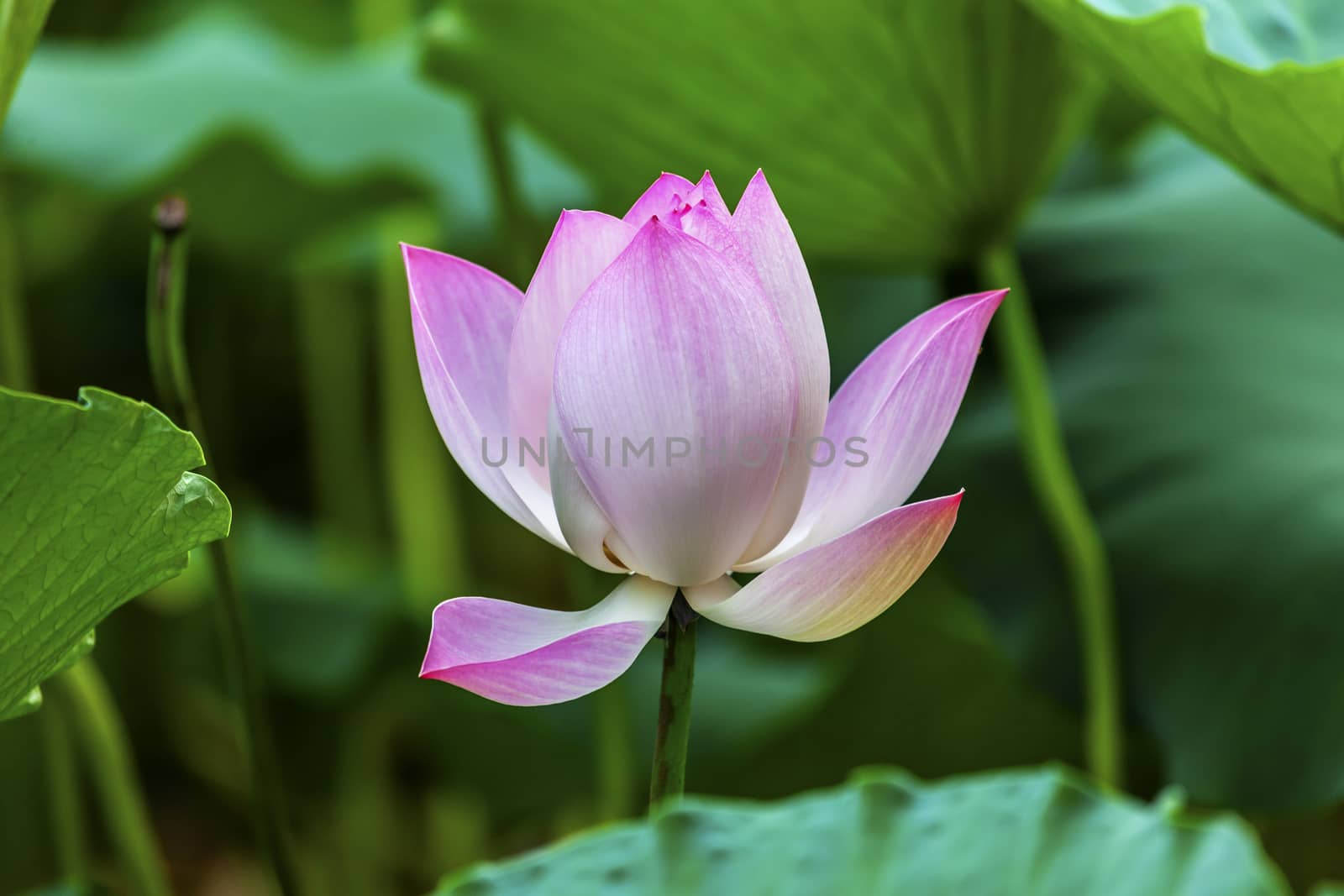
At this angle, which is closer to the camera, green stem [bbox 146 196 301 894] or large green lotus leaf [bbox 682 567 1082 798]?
green stem [bbox 146 196 301 894]

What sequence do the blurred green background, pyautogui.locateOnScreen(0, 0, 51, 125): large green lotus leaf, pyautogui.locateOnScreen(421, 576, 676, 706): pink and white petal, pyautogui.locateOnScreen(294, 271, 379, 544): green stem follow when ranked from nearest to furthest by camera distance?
pyautogui.locateOnScreen(421, 576, 676, 706): pink and white petal
pyautogui.locateOnScreen(0, 0, 51, 125): large green lotus leaf
the blurred green background
pyautogui.locateOnScreen(294, 271, 379, 544): green stem

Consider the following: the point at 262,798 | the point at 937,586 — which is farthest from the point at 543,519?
the point at 937,586

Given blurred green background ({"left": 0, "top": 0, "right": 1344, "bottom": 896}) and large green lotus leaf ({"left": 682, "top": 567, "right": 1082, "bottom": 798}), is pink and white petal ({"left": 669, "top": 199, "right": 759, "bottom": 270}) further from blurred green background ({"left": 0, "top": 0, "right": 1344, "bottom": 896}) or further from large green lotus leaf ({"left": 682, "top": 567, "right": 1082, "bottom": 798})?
large green lotus leaf ({"left": 682, "top": 567, "right": 1082, "bottom": 798})

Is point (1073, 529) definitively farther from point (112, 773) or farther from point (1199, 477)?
point (112, 773)

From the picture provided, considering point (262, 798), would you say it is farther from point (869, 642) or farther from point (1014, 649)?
point (869, 642)

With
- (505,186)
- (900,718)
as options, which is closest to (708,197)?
(505,186)

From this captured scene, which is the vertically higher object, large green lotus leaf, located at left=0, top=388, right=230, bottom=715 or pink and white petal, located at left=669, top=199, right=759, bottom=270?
pink and white petal, located at left=669, top=199, right=759, bottom=270

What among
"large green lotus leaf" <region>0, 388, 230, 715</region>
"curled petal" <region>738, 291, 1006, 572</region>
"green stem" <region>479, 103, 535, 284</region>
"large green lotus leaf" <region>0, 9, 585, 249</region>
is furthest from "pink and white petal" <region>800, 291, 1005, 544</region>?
"large green lotus leaf" <region>0, 9, 585, 249</region>
